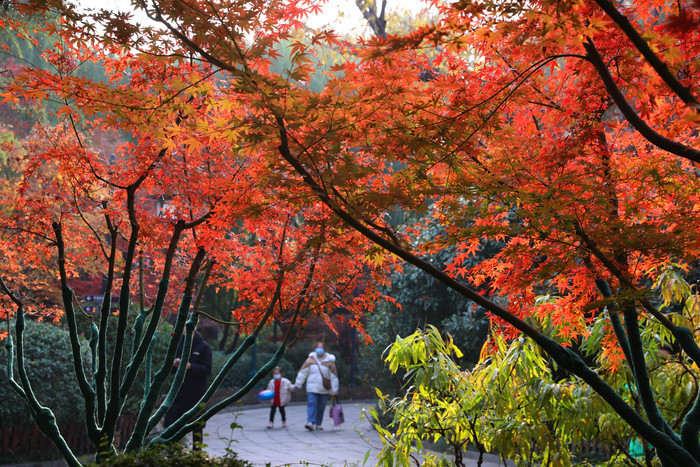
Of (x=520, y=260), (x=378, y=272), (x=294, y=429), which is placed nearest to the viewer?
(x=520, y=260)

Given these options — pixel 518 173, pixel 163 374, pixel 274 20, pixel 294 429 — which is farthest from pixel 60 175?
pixel 294 429

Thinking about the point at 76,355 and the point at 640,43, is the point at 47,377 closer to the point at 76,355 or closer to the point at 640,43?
the point at 76,355

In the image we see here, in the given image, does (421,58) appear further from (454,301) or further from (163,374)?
(454,301)

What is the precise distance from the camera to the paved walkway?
9.55m

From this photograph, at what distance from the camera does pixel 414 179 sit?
362cm

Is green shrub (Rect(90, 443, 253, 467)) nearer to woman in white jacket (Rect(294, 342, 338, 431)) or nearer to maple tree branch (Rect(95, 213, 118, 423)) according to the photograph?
maple tree branch (Rect(95, 213, 118, 423))

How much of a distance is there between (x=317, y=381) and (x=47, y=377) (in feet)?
16.0

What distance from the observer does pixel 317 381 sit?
470 inches

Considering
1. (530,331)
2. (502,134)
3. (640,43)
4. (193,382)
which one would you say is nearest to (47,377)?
(193,382)

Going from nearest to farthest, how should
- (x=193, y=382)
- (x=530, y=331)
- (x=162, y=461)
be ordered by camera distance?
(x=530, y=331) < (x=162, y=461) < (x=193, y=382)

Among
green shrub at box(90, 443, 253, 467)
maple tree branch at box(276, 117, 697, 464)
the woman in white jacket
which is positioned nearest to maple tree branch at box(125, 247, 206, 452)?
green shrub at box(90, 443, 253, 467)

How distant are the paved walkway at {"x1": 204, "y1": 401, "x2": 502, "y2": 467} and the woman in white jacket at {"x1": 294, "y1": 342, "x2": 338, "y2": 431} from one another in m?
0.35

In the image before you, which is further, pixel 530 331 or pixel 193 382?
pixel 193 382

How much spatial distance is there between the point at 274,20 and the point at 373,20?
26.3 ft
